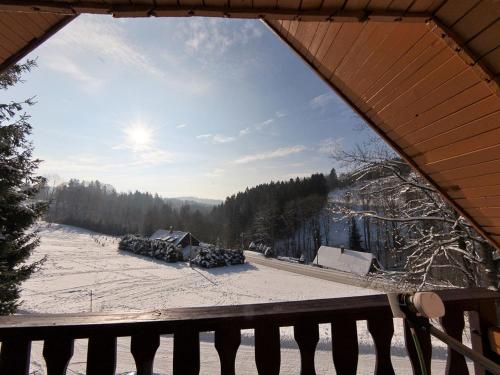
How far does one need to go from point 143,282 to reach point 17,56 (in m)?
19.3

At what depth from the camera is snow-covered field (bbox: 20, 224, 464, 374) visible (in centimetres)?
745

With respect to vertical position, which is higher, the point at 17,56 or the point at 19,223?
the point at 17,56

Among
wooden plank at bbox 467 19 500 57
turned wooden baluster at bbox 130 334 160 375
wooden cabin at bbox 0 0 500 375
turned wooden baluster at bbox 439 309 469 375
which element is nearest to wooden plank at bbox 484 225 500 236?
wooden cabin at bbox 0 0 500 375

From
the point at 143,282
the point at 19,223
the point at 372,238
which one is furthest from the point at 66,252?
the point at 372,238

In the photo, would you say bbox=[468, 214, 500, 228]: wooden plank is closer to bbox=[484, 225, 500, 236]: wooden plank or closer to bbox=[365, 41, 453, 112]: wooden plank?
bbox=[484, 225, 500, 236]: wooden plank

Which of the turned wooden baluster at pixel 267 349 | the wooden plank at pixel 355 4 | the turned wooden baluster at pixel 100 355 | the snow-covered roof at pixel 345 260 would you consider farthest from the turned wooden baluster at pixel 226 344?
the snow-covered roof at pixel 345 260

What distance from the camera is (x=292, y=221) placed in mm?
47344

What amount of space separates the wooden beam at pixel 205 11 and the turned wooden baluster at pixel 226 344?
158cm

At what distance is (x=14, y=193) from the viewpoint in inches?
325

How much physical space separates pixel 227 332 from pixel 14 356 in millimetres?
882

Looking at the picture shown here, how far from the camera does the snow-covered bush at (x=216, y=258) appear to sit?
2475 centimetres

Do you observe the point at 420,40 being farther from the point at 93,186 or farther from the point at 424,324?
the point at 93,186

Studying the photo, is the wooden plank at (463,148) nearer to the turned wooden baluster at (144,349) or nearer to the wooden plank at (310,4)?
the wooden plank at (310,4)

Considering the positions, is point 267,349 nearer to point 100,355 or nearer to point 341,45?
point 100,355
